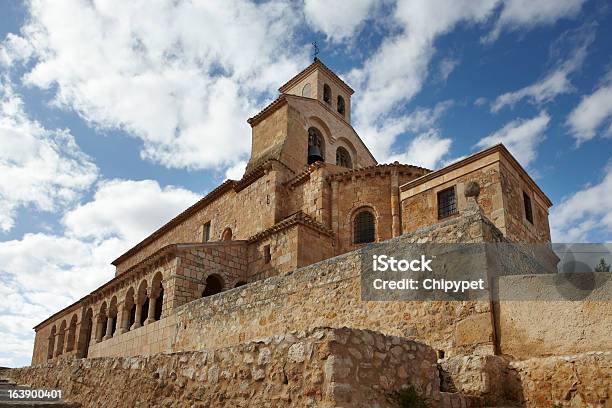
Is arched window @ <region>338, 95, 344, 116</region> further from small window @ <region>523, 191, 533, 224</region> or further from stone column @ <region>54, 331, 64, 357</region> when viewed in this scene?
stone column @ <region>54, 331, 64, 357</region>

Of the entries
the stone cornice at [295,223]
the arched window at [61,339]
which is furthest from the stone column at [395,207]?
the arched window at [61,339]

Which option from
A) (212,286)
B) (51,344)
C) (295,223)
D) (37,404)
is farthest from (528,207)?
(51,344)

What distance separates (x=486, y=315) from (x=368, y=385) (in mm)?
3080

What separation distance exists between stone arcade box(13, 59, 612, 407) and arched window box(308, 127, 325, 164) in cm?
9

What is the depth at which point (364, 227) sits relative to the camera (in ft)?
62.8

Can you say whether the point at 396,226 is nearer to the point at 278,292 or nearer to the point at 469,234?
the point at 278,292

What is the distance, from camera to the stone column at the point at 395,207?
1823cm

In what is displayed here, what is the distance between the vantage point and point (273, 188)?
69.5 ft

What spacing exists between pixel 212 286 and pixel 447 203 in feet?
31.4

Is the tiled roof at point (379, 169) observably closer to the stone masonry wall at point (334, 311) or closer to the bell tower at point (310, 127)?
the bell tower at point (310, 127)

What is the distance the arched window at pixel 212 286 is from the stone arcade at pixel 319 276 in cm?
7

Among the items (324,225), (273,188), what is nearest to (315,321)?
(324,225)

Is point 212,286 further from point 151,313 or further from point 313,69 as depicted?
point 313,69

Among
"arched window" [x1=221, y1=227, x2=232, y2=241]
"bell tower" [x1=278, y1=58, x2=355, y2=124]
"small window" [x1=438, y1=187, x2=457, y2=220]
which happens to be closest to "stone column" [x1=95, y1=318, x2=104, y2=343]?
"arched window" [x1=221, y1=227, x2=232, y2=241]
